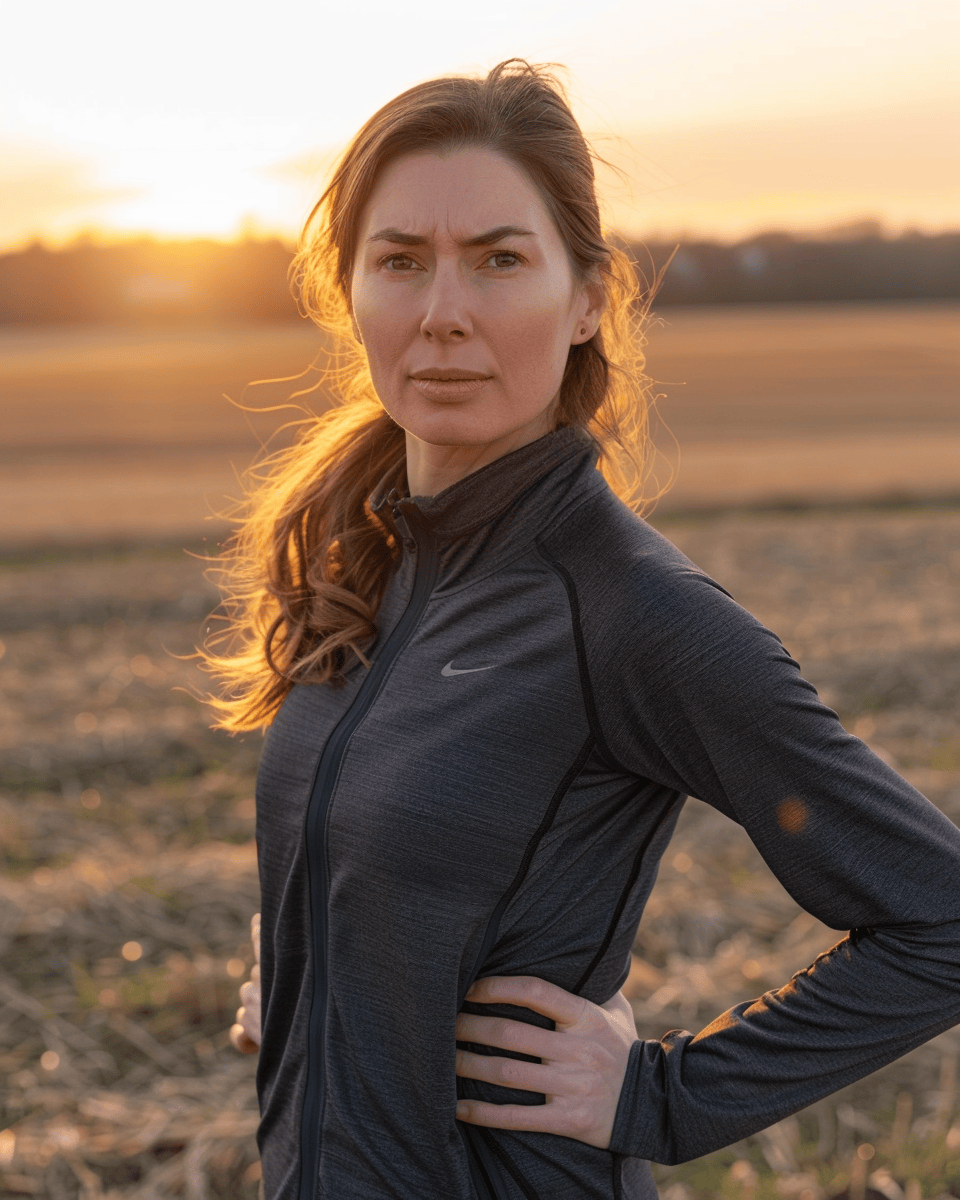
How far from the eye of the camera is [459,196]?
1.80 m

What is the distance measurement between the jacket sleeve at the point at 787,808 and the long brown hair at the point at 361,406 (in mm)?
543

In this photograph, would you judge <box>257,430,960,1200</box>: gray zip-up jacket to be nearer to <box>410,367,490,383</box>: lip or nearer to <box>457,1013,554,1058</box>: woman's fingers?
<box>457,1013,554,1058</box>: woman's fingers

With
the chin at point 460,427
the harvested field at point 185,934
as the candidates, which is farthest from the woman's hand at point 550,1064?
the harvested field at point 185,934

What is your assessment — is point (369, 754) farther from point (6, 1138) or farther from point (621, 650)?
point (6, 1138)

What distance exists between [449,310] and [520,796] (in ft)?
2.43

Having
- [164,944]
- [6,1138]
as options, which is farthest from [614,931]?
[164,944]

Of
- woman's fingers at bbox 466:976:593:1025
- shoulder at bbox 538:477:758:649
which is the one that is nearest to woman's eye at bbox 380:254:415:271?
shoulder at bbox 538:477:758:649

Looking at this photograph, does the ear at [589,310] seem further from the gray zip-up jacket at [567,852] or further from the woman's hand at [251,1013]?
the woman's hand at [251,1013]

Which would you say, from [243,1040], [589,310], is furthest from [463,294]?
[243,1040]

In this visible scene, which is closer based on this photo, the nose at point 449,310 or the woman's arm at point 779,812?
the woman's arm at point 779,812

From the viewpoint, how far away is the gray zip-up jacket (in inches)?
63.7

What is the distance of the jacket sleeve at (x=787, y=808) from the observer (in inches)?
62.9

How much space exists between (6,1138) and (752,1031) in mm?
3151

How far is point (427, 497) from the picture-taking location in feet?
6.56
